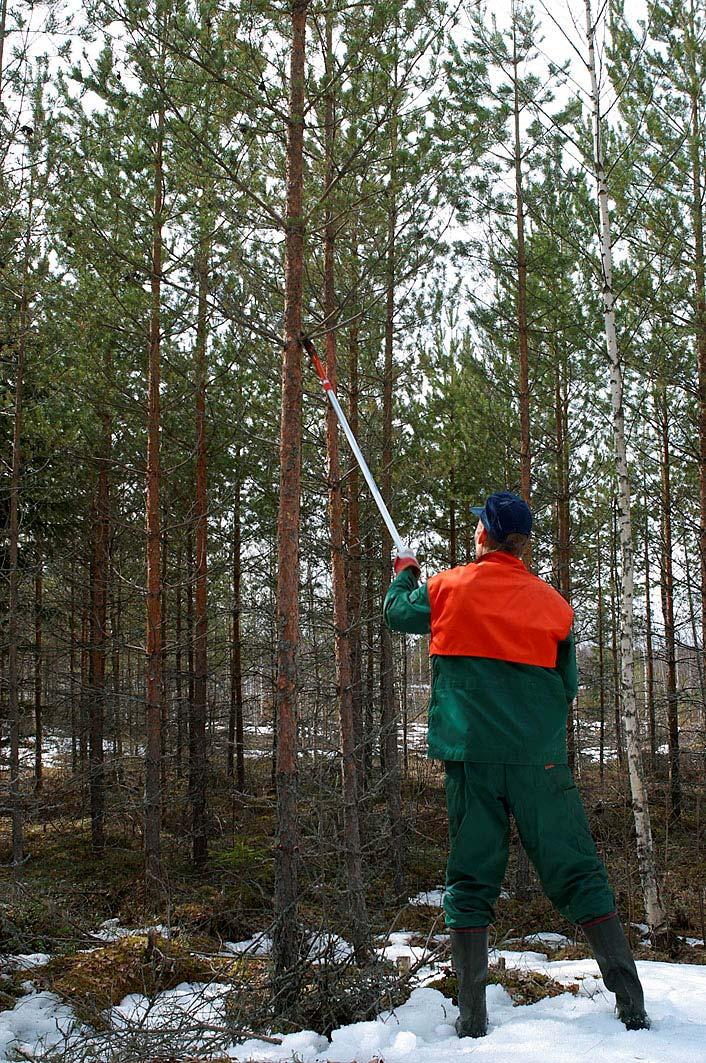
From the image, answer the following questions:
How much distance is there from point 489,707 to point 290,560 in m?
1.69

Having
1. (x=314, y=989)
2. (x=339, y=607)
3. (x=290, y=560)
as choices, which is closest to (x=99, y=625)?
(x=339, y=607)

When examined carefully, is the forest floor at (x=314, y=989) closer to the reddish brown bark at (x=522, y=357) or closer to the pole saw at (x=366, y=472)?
the reddish brown bark at (x=522, y=357)

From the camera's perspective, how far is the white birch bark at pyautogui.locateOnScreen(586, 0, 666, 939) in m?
6.88

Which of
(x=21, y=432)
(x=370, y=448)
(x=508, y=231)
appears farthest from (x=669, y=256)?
(x=21, y=432)

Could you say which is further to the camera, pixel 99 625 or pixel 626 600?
pixel 99 625

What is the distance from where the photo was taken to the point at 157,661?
32.4 feet

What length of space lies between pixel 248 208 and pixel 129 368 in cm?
546

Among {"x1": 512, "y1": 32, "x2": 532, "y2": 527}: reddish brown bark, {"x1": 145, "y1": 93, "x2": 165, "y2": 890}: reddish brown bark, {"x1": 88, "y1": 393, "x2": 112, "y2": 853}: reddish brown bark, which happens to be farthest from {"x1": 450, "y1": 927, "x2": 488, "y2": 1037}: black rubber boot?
{"x1": 88, "y1": 393, "x2": 112, "y2": 853}: reddish brown bark

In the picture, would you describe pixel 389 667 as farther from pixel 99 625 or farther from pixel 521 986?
pixel 521 986

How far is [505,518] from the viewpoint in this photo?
3.40 meters

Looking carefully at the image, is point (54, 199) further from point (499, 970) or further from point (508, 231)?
point (499, 970)

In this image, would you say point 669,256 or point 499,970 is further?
point 669,256

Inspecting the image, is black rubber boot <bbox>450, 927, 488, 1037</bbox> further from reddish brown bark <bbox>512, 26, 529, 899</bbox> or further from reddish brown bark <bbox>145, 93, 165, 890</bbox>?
reddish brown bark <bbox>512, 26, 529, 899</bbox>

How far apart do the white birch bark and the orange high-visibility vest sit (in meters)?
4.06
